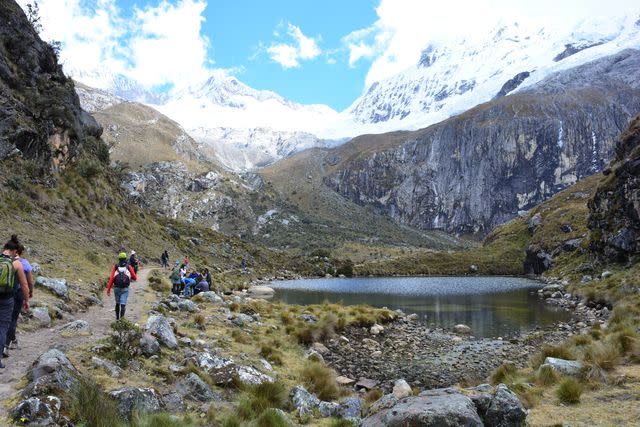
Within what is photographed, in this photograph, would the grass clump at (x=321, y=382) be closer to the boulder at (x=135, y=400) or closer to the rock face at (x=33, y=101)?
the boulder at (x=135, y=400)

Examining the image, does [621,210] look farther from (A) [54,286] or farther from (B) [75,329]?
(B) [75,329]

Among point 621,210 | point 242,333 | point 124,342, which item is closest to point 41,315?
point 124,342

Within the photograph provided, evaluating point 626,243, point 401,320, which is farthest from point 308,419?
point 626,243

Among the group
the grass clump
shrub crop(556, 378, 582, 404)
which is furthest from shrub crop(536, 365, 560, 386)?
the grass clump

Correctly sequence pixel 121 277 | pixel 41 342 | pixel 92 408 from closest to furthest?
pixel 92 408 → pixel 41 342 → pixel 121 277

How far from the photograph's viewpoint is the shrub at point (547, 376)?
1223 cm

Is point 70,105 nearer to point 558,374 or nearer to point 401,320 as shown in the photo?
point 401,320

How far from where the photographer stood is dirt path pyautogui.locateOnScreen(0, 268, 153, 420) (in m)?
8.65

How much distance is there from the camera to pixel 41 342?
38.6ft

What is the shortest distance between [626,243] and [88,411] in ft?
163

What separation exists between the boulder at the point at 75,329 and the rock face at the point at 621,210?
46220mm

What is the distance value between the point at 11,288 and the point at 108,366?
2.70 m

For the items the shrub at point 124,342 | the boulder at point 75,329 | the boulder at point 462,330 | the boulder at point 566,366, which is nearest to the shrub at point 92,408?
the shrub at point 124,342

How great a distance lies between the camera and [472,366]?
1939 cm
